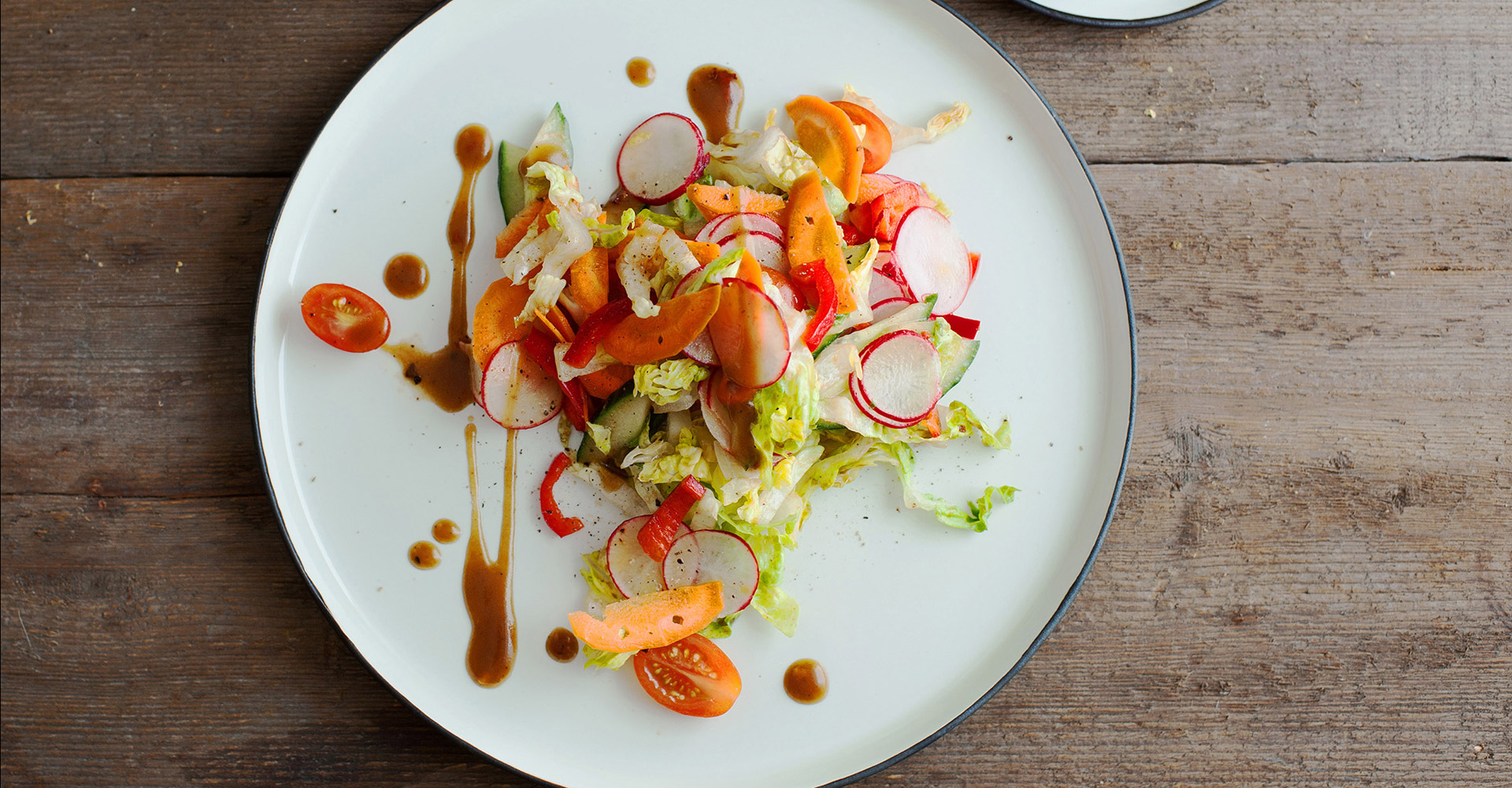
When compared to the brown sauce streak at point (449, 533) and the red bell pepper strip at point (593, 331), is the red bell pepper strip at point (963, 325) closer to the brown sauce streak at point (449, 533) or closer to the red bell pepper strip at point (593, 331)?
the red bell pepper strip at point (593, 331)

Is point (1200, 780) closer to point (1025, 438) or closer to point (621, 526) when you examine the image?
point (1025, 438)

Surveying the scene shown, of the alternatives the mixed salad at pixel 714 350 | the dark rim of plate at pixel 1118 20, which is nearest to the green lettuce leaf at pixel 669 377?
the mixed salad at pixel 714 350

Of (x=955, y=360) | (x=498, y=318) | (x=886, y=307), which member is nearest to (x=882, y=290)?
(x=886, y=307)

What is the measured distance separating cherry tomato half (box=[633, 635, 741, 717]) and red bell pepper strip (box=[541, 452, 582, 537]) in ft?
1.28

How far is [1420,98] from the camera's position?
7.70 feet

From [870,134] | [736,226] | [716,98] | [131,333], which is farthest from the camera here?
[131,333]

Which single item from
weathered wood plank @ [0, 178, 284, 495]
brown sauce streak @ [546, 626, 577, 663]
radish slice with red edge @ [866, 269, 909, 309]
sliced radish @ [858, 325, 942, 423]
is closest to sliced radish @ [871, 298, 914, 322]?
radish slice with red edge @ [866, 269, 909, 309]

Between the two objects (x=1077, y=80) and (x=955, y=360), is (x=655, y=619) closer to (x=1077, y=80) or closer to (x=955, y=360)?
(x=955, y=360)

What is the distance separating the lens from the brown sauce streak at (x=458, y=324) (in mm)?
Result: 2145

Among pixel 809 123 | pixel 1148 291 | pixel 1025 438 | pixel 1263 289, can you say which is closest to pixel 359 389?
pixel 809 123

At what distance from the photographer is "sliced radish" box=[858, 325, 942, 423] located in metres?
1.95

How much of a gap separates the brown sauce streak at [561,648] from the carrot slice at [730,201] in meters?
1.24

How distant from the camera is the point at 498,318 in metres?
2.09

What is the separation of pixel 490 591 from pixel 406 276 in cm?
93
